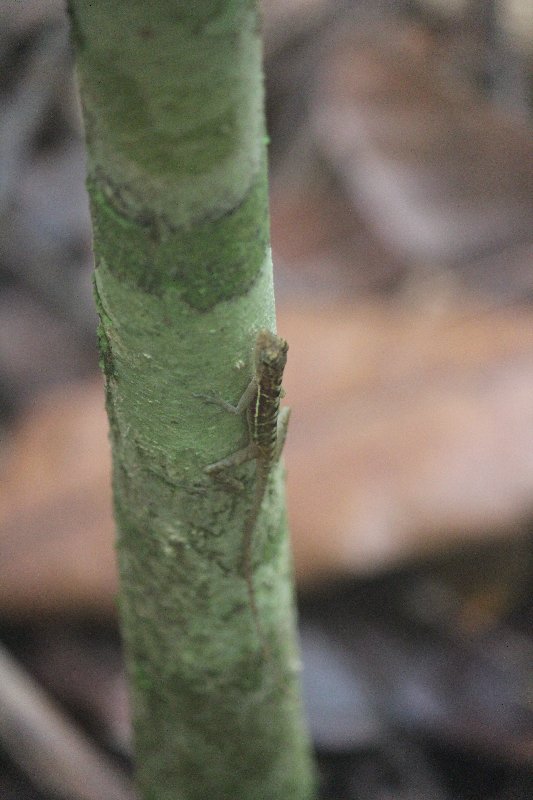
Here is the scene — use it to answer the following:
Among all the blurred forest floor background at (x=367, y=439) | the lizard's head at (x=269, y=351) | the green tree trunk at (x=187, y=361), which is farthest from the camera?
the blurred forest floor background at (x=367, y=439)

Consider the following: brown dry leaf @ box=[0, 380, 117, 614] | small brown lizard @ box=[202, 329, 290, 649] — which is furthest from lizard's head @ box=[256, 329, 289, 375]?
brown dry leaf @ box=[0, 380, 117, 614]

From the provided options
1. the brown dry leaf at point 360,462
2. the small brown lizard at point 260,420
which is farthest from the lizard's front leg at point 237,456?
the brown dry leaf at point 360,462

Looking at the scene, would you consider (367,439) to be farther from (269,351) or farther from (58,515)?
(269,351)

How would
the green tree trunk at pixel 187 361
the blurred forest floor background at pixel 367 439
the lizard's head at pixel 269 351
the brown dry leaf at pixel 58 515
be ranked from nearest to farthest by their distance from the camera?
the green tree trunk at pixel 187 361 < the lizard's head at pixel 269 351 < the blurred forest floor background at pixel 367 439 < the brown dry leaf at pixel 58 515

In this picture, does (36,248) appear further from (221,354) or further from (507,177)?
(221,354)

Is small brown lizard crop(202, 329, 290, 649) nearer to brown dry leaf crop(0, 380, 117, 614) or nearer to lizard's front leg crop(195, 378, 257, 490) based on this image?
lizard's front leg crop(195, 378, 257, 490)

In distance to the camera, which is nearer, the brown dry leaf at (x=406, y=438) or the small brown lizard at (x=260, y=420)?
the small brown lizard at (x=260, y=420)

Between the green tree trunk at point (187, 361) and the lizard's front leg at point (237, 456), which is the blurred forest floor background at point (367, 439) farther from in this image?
the lizard's front leg at point (237, 456)
